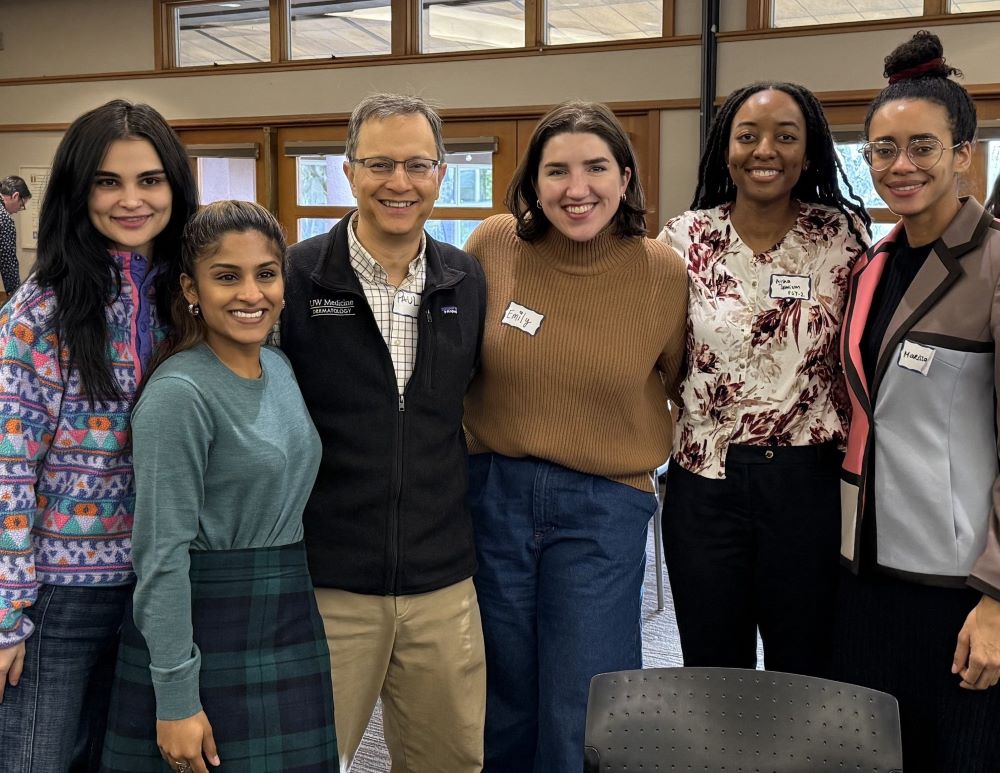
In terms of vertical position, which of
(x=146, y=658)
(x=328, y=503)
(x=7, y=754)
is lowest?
(x=7, y=754)

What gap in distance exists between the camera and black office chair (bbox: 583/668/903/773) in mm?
1295

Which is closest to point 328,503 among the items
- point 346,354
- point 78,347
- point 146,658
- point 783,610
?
point 346,354

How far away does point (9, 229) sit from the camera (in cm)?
699

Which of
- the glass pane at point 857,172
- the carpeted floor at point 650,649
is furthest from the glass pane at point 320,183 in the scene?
the carpeted floor at point 650,649

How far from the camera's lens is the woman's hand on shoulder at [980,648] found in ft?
5.12

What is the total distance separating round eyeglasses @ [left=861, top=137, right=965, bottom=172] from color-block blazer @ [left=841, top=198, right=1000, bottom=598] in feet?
0.38

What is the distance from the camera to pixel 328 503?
1.77 m

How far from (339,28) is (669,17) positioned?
2.49m

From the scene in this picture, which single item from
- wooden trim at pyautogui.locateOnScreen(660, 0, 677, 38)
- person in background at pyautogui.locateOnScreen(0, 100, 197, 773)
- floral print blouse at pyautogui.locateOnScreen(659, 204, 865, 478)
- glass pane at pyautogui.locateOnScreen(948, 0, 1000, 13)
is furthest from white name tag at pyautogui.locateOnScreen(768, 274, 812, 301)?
wooden trim at pyautogui.locateOnScreen(660, 0, 677, 38)

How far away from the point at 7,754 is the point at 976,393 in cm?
173

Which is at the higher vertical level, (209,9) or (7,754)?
(209,9)

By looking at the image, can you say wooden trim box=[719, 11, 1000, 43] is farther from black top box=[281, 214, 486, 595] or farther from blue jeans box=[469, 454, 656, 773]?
black top box=[281, 214, 486, 595]

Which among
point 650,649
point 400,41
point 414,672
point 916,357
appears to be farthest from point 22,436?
point 400,41

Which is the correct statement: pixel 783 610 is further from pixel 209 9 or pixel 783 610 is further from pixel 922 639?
pixel 209 9
